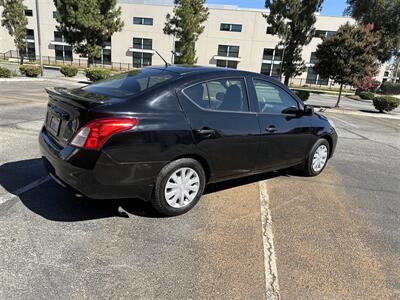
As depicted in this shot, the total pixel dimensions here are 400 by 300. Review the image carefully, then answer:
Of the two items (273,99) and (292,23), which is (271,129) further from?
(292,23)

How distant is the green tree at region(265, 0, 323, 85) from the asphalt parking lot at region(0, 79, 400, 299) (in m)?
18.7

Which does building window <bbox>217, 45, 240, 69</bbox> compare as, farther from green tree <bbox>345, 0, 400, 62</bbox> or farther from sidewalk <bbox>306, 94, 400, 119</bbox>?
sidewalk <bbox>306, 94, 400, 119</bbox>

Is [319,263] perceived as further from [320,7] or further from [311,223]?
[320,7]

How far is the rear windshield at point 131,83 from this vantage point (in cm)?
345

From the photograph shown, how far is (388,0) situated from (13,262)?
126ft

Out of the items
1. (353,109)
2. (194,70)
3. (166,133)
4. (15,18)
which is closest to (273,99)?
(194,70)

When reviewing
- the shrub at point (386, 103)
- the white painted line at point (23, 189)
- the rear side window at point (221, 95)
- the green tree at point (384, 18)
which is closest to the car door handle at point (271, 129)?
the rear side window at point (221, 95)

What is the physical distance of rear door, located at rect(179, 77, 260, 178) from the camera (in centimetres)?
348

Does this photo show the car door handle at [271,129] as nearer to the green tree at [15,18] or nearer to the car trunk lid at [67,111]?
the car trunk lid at [67,111]

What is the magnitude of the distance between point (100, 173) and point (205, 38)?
5104 cm

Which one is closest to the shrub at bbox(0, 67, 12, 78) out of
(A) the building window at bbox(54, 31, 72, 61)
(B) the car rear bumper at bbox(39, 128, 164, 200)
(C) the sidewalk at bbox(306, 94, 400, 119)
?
(B) the car rear bumper at bbox(39, 128, 164, 200)

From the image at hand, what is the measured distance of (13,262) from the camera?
2.64 m

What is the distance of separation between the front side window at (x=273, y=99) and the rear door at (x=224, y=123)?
249 millimetres

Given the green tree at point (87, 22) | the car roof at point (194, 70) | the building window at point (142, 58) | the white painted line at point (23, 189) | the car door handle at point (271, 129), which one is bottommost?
the building window at point (142, 58)
